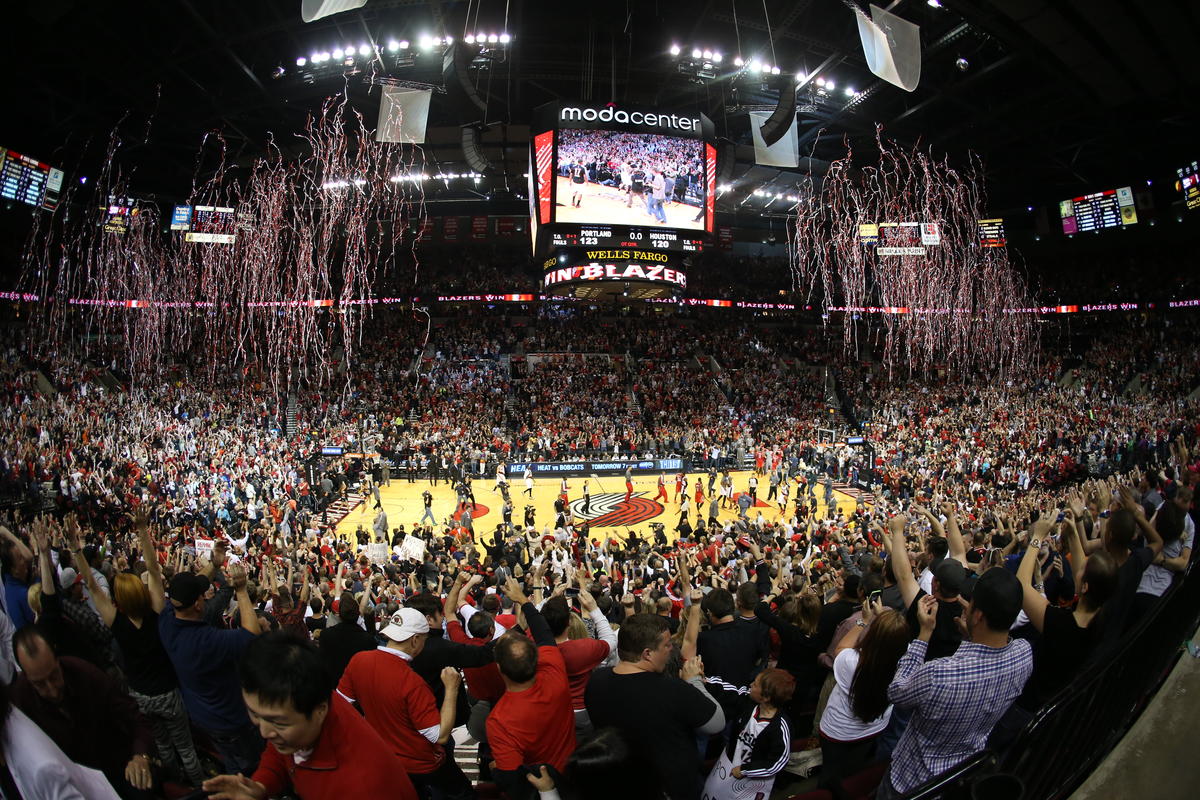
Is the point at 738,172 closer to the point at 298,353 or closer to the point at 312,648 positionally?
the point at 298,353

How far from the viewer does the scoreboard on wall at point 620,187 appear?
19.0 meters

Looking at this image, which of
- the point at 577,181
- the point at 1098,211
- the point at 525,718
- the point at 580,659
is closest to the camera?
the point at 525,718

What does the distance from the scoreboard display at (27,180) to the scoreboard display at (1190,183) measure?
4928 cm

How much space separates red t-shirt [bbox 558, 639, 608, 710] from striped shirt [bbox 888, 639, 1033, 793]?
1696 mm

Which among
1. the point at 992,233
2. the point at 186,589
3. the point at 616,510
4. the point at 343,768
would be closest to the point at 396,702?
the point at 343,768

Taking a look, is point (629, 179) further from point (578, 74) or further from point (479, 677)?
point (479, 677)

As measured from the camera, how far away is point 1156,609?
3.20m

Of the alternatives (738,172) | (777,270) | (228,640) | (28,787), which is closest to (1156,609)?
(28,787)

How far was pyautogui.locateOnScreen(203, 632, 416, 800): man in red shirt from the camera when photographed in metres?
2.03

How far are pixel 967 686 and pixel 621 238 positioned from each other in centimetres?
1802

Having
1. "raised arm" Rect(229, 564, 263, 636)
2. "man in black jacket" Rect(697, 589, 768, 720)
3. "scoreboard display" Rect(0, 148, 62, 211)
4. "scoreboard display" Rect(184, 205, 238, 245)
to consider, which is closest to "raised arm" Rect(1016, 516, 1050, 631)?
"man in black jacket" Rect(697, 589, 768, 720)

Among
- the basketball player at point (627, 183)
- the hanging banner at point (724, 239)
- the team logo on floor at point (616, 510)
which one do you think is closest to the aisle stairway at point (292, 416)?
the team logo on floor at point (616, 510)

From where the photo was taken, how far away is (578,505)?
23.5m

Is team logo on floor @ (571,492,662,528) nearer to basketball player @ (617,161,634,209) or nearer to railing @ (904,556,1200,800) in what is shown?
basketball player @ (617,161,634,209)
